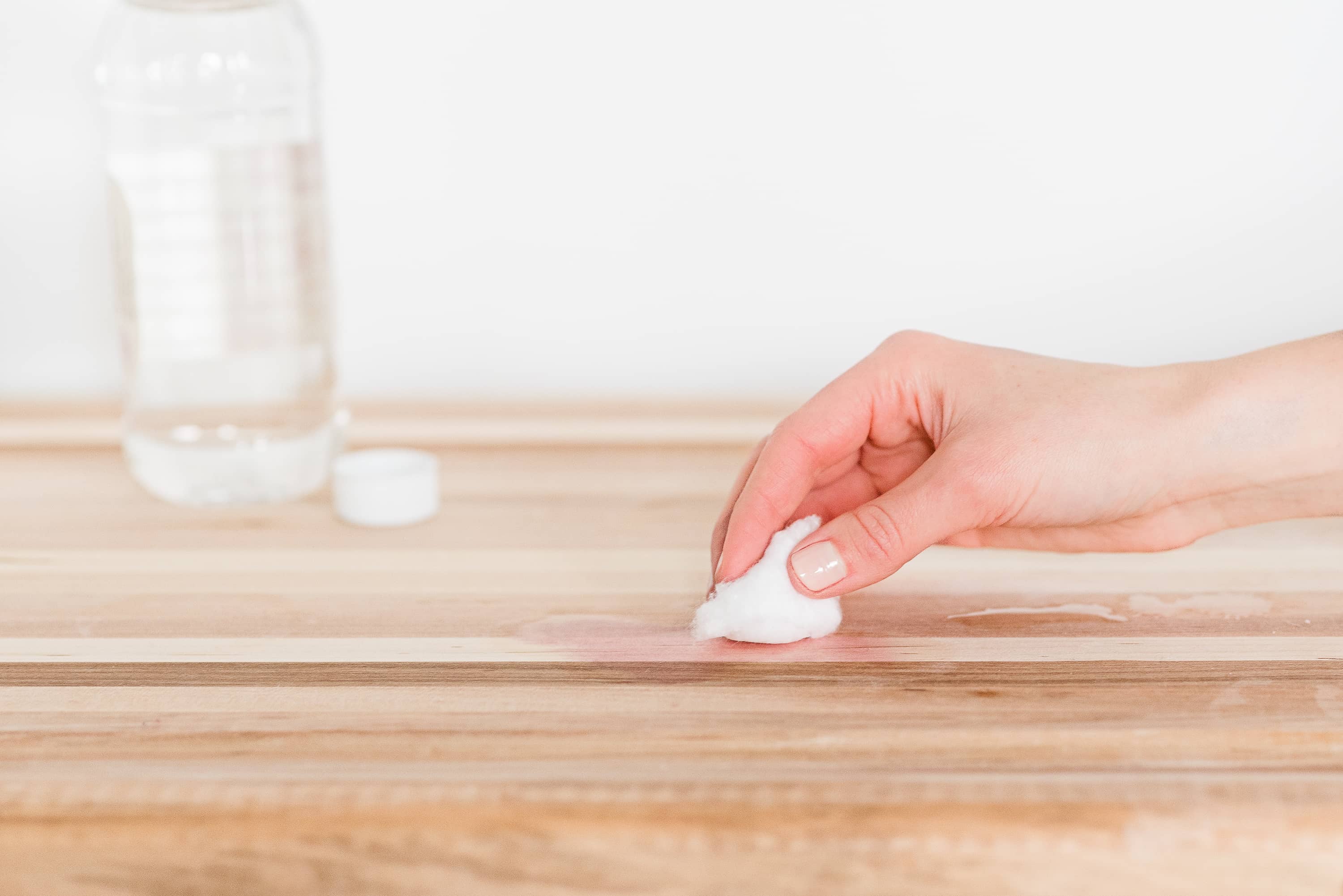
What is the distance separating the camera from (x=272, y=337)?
41.8 inches

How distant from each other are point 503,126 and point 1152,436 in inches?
24.2

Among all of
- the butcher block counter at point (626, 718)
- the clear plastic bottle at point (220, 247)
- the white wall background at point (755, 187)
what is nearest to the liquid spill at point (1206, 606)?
the butcher block counter at point (626, 718)

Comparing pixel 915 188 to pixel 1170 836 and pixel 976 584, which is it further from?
pixel 1170 836

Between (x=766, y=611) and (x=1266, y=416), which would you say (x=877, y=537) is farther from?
(x=1266, y=416)

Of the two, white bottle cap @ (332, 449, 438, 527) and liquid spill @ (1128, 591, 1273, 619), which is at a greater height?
white bottle cap @ (332, 449, 438, 527)

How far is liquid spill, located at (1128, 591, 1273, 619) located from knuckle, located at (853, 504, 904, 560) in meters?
0.17

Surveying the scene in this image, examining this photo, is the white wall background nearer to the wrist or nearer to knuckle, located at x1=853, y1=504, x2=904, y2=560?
the wrist

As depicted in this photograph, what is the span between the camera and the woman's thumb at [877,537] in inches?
25.7

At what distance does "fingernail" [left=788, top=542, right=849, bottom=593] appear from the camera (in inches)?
25.6

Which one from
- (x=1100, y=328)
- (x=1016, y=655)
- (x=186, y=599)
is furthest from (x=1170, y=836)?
(x=1100, y=328)

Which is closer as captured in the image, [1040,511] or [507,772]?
[507,772]

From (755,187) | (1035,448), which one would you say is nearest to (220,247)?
(755,187)

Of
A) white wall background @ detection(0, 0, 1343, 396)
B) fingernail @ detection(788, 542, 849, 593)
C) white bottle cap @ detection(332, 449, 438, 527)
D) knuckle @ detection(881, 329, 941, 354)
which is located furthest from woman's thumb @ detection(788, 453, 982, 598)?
white wall background @ detection(0, 0, 1343, 396)

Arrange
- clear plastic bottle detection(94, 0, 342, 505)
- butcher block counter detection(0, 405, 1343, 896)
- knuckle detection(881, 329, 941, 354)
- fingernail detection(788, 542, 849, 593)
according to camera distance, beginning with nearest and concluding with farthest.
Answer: butcher block counter detection(0, 405, 1343, 896)
fingernail detection(788, 542, 849, 593)
knuckle detection(881, 329, 941, 354)
clear plastic bottle detection(94, 0, 342, 505)
